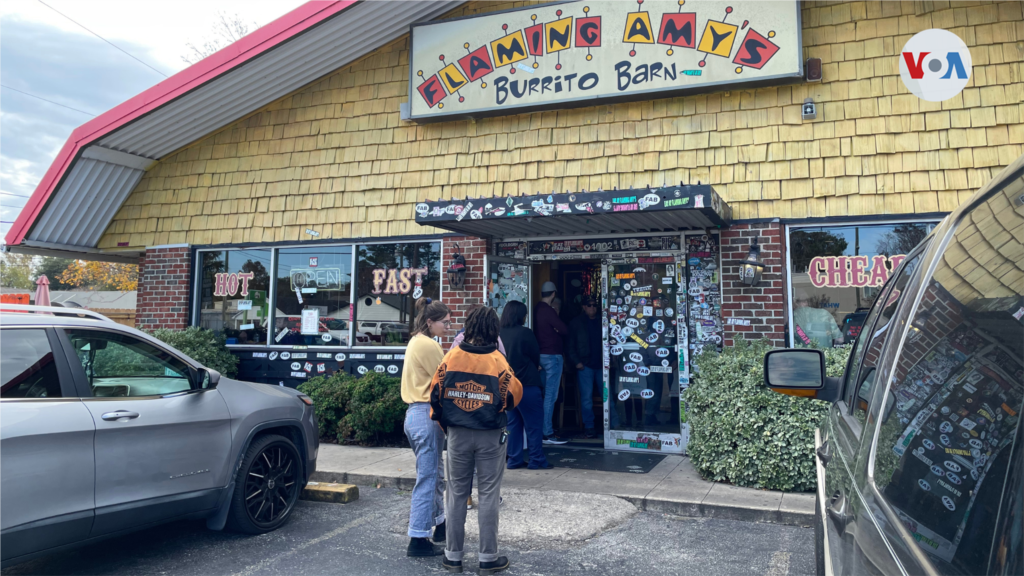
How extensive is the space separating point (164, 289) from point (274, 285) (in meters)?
1.89

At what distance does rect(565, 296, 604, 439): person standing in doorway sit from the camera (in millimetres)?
8445

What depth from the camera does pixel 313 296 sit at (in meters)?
9.36

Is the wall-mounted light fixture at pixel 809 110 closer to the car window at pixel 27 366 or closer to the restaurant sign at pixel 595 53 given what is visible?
the restaurant sign at pixel 595 53

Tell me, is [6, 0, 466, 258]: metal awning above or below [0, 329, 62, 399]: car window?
above

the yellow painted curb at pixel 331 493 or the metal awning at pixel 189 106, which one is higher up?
the metal awning at pixel 189 106

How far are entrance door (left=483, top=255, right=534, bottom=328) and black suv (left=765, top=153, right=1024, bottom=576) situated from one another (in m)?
6.16

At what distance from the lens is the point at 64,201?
951 centimetres

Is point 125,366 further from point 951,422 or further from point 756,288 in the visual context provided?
point 756,288

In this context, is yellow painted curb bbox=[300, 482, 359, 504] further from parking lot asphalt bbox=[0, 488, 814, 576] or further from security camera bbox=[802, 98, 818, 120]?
security camera bbox=[802, 98, 818, 120]

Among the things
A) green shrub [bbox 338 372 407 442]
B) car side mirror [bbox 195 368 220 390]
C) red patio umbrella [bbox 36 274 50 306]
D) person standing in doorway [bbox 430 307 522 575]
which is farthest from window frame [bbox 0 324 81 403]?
red patio umbrella [bbox 36 274 50 306]

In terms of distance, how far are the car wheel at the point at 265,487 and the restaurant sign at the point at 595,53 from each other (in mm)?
4899

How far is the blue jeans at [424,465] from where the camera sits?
15.3ft

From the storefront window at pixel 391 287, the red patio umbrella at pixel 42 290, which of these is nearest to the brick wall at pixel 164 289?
the red patio umbrella at pixel 42 290

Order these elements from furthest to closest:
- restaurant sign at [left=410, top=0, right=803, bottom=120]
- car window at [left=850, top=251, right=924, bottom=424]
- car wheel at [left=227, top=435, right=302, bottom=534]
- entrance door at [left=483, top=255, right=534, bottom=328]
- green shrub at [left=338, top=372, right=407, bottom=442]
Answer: entrance door at [left=483, top=255, right=534, bottom=328] → green shrub at [left=338, top=372, right=407, bottom=442] → restaurant sign at [left=410, top=0, right=803, bottom=120] → car wheel at [left=227, top=435, right=302, bottom=534] → car window at [left=850, top=251, right=924, bottom=424]
